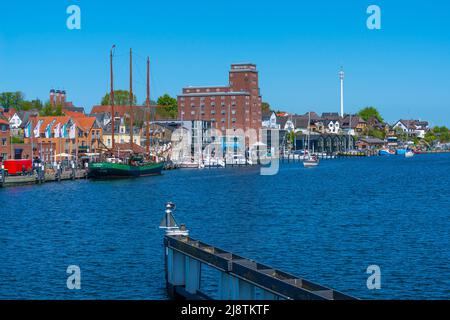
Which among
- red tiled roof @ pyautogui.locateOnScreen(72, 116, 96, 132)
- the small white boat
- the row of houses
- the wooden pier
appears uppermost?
red tiled roof @ pyautogui.locateOnScreen(72, 116, 96, 132)

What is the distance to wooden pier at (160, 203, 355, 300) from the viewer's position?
20594 mm

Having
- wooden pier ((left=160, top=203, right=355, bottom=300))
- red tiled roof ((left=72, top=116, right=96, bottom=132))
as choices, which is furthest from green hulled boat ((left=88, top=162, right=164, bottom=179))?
wooden pier ((left=160, top=203, right=355, bottom=300))

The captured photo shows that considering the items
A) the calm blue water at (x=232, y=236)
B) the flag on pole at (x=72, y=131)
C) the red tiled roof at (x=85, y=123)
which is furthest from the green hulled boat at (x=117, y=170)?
the red tiled roof at (x=85, y=123)

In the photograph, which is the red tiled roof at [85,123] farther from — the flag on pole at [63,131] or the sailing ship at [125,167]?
the sailing ship at [125,167]

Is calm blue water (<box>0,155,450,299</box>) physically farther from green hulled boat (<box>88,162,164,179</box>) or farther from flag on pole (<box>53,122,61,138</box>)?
flag on pole (<box>53,122,61,138</box>)

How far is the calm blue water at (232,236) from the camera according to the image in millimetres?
33938

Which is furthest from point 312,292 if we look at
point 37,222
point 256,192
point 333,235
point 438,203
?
point 256,192

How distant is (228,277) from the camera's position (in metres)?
24.2

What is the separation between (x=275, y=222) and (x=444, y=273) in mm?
24119

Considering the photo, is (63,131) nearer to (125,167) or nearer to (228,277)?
Result: (125,167)

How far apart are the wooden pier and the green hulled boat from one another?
9175 cm

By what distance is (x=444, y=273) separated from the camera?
35.8m

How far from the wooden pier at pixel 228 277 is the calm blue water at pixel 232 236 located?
→ 2393 mm
